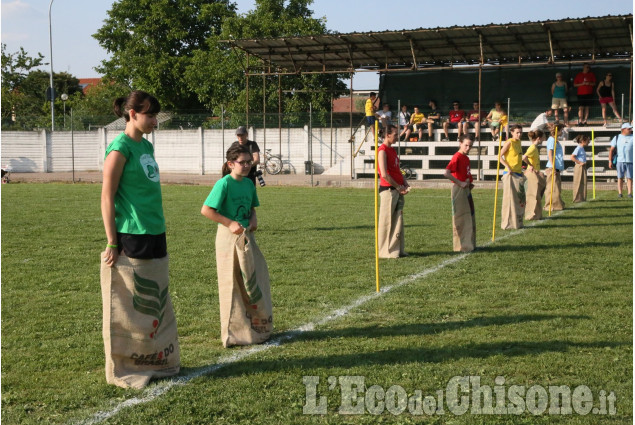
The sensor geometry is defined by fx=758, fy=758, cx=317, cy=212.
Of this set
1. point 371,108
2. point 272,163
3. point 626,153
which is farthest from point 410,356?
point 272,163

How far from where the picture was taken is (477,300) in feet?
25.2

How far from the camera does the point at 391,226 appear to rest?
10.6 metres

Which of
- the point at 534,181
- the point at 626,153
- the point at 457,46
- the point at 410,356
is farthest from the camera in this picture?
the point at 457,46

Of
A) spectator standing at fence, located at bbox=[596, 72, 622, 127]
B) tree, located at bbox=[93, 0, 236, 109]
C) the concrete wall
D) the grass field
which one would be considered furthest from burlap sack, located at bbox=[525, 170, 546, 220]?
tree, located at bbox=[93, 0, 236, 109]

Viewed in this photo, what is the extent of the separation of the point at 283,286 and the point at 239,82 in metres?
43.8

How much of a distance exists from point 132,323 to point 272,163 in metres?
32.3

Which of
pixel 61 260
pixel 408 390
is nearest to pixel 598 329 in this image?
pixel 408 390

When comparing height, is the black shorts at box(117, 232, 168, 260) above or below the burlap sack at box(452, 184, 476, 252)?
above

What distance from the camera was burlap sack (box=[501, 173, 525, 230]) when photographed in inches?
550

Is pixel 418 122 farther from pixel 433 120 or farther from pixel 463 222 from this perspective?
pixel 463 222

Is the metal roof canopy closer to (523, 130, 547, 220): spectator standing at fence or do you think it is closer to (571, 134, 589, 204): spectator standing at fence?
(571, 134, 589, 204): spectator standing at fence

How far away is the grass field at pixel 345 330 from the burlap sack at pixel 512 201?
3.72 feet

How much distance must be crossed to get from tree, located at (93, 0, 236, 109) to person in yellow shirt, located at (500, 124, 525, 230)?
42594 mm

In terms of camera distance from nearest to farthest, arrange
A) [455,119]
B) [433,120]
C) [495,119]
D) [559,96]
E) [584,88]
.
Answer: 1. [495,119]
2. [559,96]
3. [584,88]
4. [455,119]
5. [433,120]
